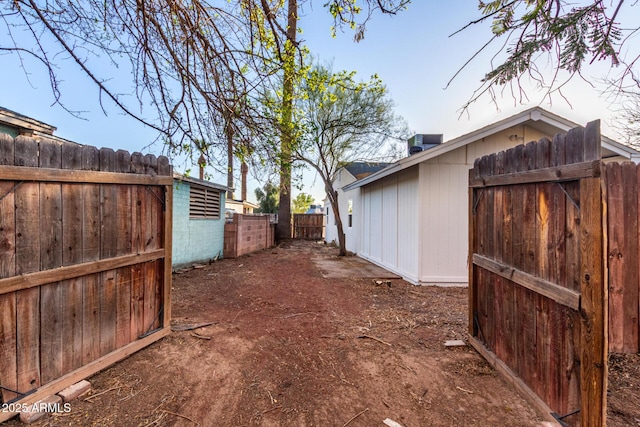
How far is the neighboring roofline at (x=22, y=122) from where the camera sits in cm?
437

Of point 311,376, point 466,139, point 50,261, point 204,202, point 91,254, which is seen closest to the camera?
point 50,261

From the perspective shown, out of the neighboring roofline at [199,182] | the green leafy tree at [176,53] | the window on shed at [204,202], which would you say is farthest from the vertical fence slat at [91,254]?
the window on shed at [204,202]

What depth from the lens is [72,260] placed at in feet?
7.26

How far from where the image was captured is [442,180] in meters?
5.86

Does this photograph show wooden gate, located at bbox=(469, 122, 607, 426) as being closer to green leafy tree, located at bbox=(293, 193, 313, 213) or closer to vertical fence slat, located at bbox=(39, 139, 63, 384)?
vertical fence slat, located at bbox=(39, 139, 63, 384)

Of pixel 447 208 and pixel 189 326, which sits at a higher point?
pixel 447 208

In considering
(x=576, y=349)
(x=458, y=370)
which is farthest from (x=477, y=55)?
(x=458, y=370)

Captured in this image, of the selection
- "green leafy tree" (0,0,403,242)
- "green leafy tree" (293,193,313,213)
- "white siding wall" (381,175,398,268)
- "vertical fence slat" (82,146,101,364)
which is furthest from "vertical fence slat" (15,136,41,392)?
"green leafy tree" (293,193,313,213)

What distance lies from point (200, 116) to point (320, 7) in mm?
1802

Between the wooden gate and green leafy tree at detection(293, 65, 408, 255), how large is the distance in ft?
24.5

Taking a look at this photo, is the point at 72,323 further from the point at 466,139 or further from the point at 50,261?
the point at 466,139

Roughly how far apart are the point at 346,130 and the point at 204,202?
575 centimetres

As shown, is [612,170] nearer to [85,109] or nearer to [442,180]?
[442,180]

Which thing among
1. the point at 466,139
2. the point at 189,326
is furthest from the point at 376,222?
the point at 189,326
